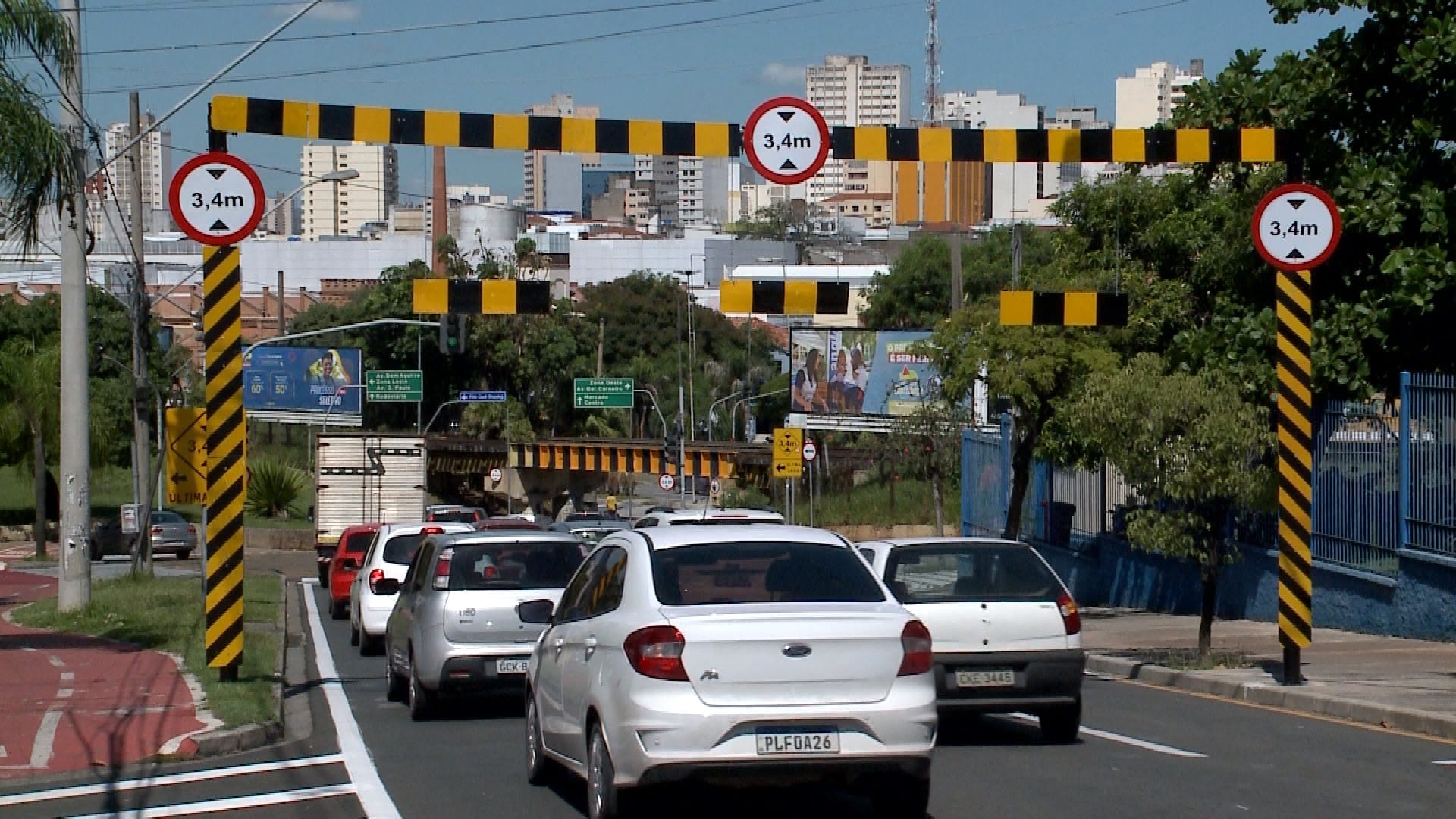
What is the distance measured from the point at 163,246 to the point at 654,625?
16587 centimetres

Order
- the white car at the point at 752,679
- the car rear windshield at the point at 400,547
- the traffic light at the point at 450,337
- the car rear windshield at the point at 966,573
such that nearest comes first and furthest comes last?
the white car at the point at 752,679
the car rear windshield at the point at 966,573
the car rear windshield at the point at 400,547
the traffic light at the point at 450,337

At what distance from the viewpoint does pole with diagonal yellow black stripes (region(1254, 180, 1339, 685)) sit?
16.2m

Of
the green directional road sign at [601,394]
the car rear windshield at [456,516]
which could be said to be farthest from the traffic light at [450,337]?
the green directional road sign at [601,394]

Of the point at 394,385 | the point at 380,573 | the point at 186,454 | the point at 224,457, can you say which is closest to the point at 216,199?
the point at 224,457

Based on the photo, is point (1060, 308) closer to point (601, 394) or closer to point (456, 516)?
point (456, 516)

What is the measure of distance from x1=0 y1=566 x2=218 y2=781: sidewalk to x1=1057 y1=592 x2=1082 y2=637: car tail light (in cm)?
655

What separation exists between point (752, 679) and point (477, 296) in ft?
35.9

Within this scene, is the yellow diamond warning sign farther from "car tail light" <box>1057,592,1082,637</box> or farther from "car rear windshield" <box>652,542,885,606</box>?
"car rear windshield" <box>652,542,885,606</box>

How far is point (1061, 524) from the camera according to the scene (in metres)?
34.0

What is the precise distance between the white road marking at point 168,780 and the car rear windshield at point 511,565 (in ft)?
9.12

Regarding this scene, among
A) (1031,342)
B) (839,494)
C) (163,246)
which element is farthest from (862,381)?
(163,246)

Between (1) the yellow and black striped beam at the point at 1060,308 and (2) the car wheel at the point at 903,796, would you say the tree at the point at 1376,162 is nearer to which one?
(1) the yellow and black striped beam at the point at 1060,308

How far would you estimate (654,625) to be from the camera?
28.1ft

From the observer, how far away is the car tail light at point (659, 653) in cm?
844
